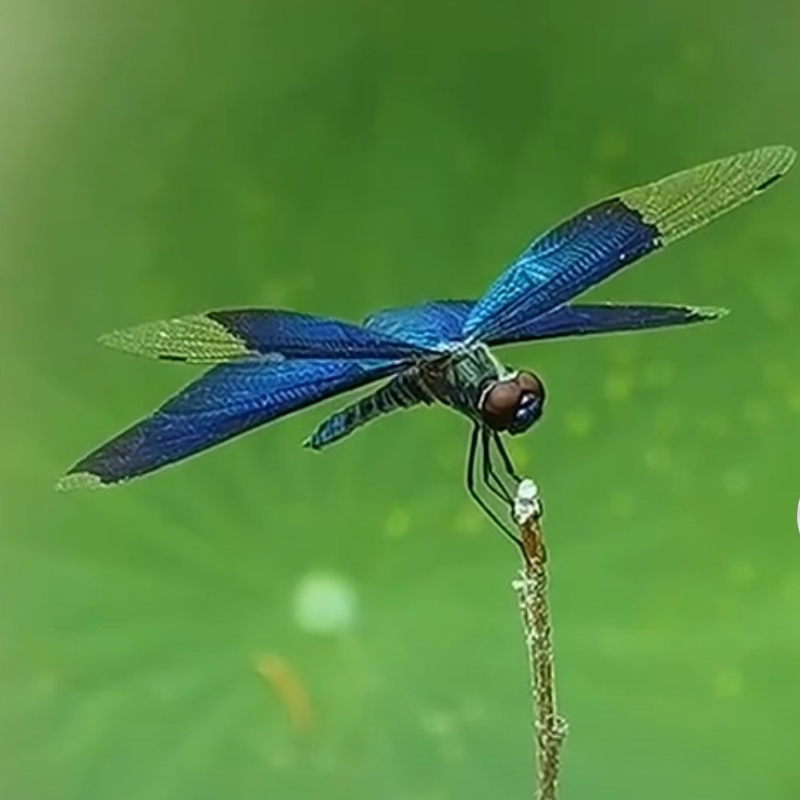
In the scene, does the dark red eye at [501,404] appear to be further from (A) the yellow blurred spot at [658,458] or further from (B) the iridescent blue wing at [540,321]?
(A) the yellow blurred spot at [658,458]

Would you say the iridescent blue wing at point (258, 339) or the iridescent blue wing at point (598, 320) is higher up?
the iridescent blue wing at point (598, 320)

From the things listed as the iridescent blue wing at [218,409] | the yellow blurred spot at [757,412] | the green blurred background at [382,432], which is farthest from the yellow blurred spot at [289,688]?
the iridescent blue wing at [218,409]

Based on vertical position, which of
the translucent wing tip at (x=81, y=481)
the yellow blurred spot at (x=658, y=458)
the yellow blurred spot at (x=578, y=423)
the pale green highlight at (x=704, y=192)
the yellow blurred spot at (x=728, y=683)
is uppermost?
the yellow blurred spot at (x=578, y=423)

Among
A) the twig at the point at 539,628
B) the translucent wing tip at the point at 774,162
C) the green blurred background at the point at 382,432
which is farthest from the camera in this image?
the green blurred background at the point at 382,432

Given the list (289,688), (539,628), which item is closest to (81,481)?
(539,628)

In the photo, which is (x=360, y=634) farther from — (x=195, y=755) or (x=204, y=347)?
(x=204, y=347)

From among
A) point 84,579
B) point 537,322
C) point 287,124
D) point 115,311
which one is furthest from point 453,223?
point 537,322

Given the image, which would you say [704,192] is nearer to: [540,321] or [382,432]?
[540,321]
